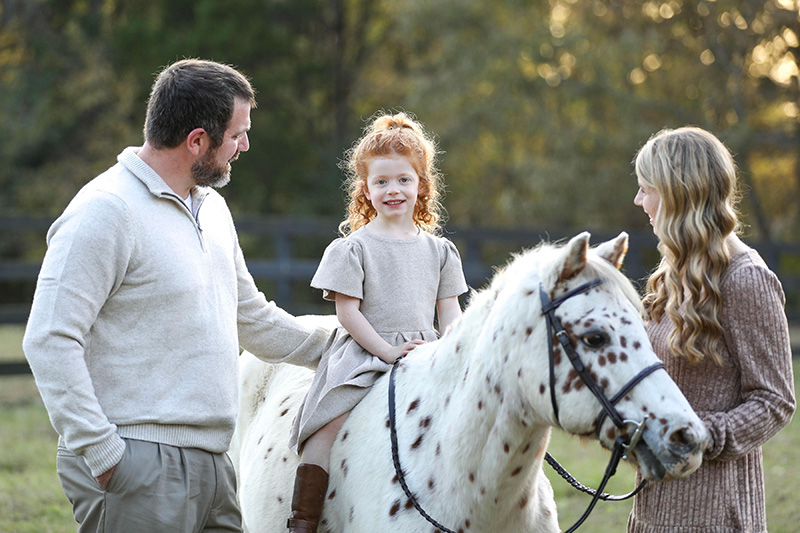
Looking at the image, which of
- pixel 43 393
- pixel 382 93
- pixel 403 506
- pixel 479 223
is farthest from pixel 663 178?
pixel 382 93

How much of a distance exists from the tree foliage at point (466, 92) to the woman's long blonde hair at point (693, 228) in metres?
16.6

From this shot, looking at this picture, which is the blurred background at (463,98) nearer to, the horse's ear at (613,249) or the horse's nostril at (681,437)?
the horse's ear at (613,249)

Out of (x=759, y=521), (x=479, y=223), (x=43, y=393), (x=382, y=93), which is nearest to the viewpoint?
(x=43, y=393)

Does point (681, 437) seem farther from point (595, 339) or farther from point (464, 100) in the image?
point (464, 100)

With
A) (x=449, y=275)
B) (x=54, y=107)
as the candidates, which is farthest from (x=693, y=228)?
(x=54, y=107)

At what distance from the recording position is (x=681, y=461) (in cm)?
231

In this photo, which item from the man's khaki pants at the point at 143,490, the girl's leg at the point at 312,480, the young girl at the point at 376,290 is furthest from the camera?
the young girl at the point at 376,290

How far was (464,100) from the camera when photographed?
2142 centimetres

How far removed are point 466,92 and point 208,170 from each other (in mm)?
18892

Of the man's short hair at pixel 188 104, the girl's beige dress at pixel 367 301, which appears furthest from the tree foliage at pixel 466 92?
the man's short hair at pixel 188 104

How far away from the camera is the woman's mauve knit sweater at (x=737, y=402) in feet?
8.57

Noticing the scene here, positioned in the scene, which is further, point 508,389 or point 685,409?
point 508,389

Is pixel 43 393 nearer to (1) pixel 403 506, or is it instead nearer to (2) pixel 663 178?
(1) pixel 403 506

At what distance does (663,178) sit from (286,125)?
22370 millimetres
